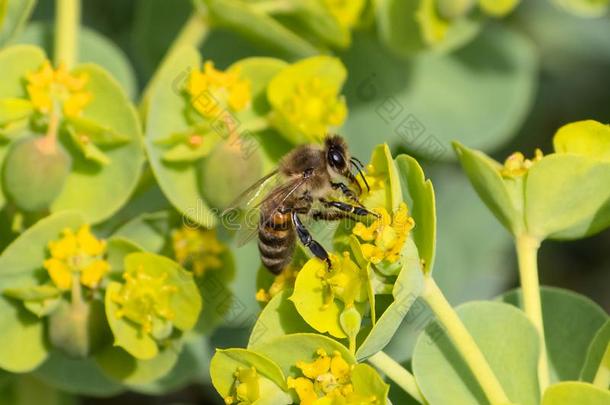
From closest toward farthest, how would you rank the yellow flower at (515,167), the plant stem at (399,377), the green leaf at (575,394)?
the green leaf at (575,394) < the plant stem at (399,377) < the yellow flower at (515,167)

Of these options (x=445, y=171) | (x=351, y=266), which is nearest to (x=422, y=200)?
(x=351, y=266)

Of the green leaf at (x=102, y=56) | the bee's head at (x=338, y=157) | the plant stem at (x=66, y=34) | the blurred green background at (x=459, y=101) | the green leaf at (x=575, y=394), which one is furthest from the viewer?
the blurred green background at (x=459, y=101)

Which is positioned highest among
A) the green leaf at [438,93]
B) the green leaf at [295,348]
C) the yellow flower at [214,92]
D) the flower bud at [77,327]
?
the green leaf at [295,348]

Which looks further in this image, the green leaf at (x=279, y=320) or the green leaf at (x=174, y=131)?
the green leaf at (x=174, y=131)

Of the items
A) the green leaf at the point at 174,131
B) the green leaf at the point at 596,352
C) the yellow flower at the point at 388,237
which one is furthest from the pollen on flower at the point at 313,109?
the green leaf at the point at 596,352

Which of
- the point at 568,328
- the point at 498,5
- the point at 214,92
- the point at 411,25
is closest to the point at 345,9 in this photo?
the point at 411,25

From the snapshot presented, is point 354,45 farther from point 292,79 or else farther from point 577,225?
point 577,225

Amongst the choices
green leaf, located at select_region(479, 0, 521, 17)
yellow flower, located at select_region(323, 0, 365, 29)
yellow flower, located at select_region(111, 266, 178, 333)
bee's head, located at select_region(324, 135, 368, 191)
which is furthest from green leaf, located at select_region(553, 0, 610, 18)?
yellow flower, located at select_region(111, 266, 178, 333)

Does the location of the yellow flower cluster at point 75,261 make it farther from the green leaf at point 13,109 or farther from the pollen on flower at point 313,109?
the pollen on flower at point 313,109
